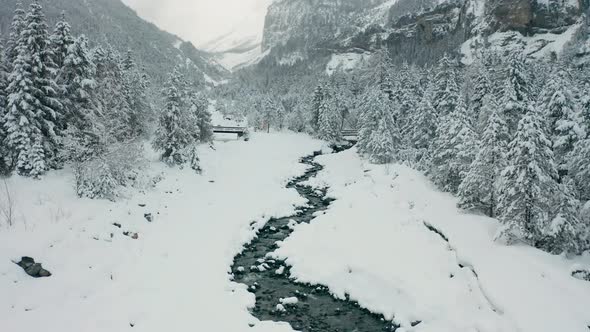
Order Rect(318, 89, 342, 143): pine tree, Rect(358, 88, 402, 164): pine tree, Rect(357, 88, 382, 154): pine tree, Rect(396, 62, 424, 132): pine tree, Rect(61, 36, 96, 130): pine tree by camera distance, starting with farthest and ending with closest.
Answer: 1. Rect(318, 89, 342, 143): pine tree
2. Rect(396, 62, 424, 132): pine tree
3. Rect(357, 88, 382, 154): pine tree
4. Rect(358, 88, 402, 164): pine tree
5. Rect(61, 36, 96, 130): pine tree

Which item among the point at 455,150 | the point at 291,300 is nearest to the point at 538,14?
the point at 455,150

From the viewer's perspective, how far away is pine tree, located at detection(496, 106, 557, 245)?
67.5 ft

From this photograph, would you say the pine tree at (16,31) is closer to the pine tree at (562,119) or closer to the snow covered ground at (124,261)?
the snow covered ground at (124,261)

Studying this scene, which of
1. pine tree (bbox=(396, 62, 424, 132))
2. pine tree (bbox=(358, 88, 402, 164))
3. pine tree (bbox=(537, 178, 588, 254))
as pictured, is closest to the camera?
pine tree (bbox=(537, 178, 588, 254))

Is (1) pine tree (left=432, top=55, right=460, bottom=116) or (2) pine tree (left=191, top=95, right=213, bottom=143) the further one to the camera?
(2) pine tree (left=191, top=95, right=213, bottom=143)

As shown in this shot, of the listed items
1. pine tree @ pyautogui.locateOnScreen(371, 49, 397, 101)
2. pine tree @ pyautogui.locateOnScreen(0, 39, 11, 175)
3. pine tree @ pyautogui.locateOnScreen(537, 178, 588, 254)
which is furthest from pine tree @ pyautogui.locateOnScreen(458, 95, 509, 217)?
pine tree @ pyautogui.locateOnScreen(371, 49, 397, 101)

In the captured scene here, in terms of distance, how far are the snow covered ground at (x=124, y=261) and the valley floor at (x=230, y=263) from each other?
0.07m

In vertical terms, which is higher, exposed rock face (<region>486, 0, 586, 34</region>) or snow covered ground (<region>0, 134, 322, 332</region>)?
exposed rock face (<region>486, 0, 586, 34</region>)

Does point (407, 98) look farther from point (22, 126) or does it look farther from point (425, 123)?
point (22, 126)

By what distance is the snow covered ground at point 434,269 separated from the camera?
1561 cm

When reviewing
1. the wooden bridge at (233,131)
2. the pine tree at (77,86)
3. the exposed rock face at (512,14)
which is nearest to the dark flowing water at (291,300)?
the pine tree at (77,86)

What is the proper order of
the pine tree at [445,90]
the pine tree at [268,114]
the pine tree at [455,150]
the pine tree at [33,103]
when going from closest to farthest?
the pine tree at [33,103], the pine tree at [455,150], the pine tree at [445,90], the pine tree at [268,114]

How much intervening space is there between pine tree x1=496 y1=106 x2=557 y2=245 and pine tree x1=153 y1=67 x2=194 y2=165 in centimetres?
3189

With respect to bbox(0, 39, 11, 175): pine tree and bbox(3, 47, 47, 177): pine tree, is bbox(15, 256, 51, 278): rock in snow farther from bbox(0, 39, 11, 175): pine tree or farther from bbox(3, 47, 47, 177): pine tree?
bbox(0, 39, 11, 175): pine tree
